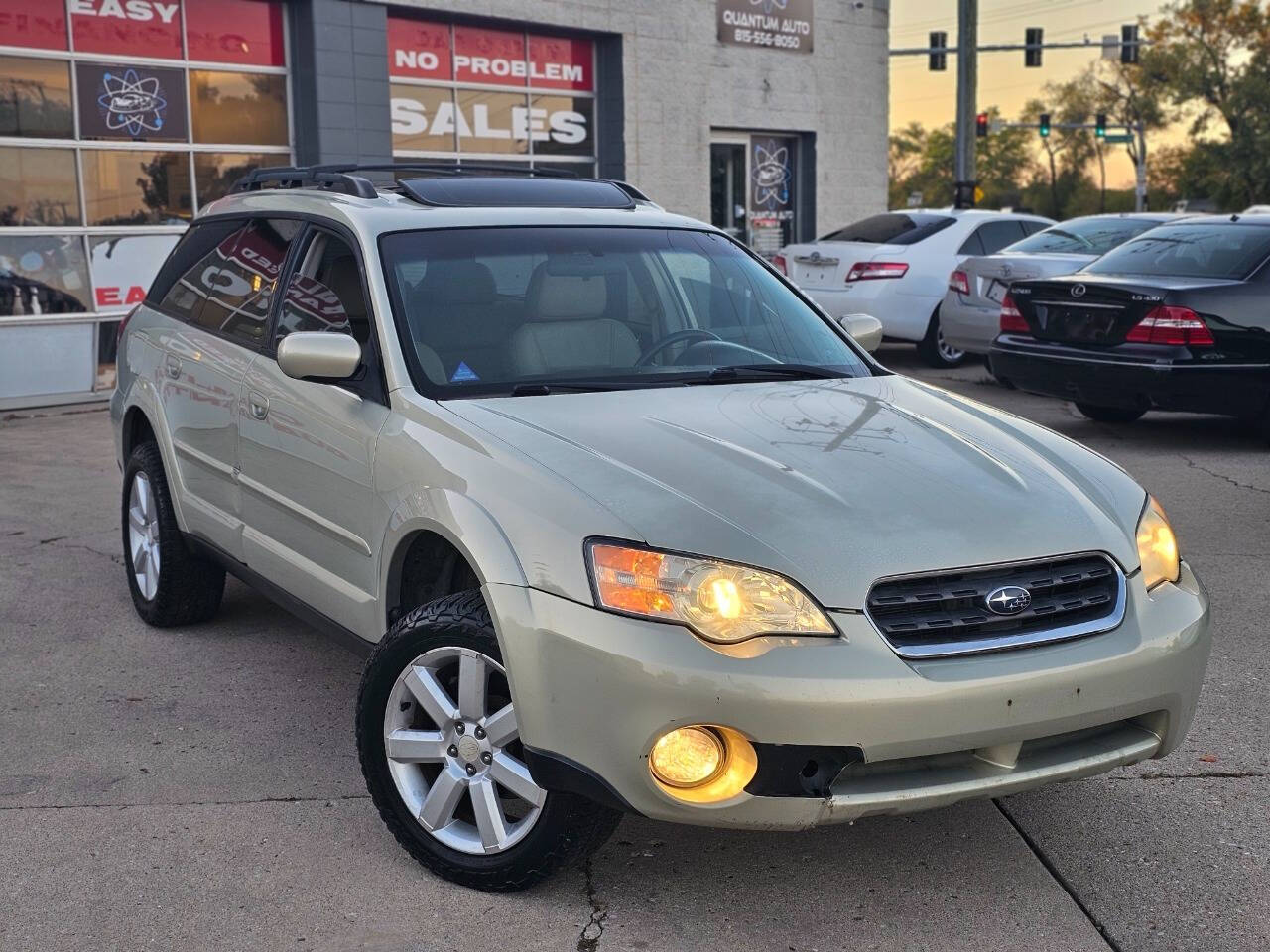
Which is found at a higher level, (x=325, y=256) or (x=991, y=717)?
(x=325, y=256)

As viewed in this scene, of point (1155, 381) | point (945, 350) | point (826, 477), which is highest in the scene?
point (826, 477)

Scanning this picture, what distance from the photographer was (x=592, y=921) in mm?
3391

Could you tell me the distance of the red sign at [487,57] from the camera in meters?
15.5

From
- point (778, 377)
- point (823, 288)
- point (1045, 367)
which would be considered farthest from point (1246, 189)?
point (778, 377)

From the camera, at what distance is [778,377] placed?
445 centimetres

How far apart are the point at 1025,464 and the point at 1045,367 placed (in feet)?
20.7

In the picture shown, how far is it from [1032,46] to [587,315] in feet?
116

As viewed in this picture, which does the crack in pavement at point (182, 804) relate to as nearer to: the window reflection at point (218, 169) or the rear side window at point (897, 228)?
the window reflection at point (218, 169)

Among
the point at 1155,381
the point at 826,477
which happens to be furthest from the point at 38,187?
the point at 826,477

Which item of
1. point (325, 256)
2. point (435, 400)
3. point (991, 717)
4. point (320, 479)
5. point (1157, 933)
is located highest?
point (325, 256)

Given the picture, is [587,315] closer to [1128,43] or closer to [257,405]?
[257,405]

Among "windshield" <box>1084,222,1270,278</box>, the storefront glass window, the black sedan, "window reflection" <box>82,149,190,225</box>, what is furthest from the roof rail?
the storefront glass window

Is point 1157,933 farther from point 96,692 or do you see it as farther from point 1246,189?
point 1246,189

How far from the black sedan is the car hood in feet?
17.9
